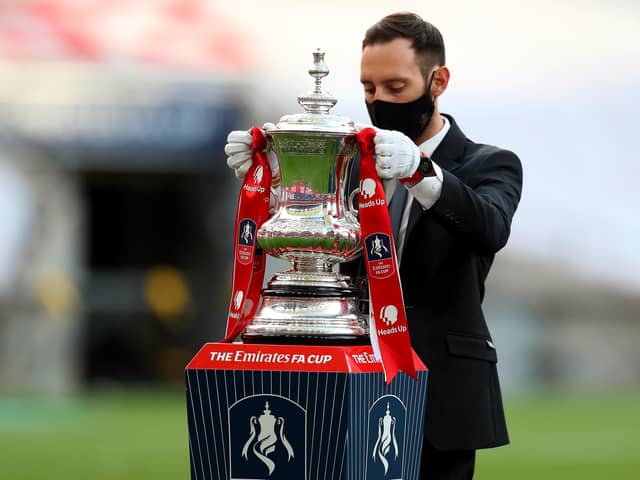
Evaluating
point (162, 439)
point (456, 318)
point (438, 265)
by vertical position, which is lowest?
point (162, 439)

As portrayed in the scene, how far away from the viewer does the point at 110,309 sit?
14344mm

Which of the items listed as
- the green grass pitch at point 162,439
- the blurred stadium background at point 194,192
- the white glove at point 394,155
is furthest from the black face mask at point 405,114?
the blurred stadium background at point 194,192

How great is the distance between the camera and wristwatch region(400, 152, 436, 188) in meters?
2.78

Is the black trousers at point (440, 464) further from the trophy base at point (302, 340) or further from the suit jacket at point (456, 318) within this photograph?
the trophy base at point (302, 340)

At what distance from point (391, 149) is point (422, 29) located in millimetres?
450

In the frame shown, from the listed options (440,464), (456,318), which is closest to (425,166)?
(456,318)

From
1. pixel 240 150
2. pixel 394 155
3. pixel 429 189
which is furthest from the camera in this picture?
pixel 240 150

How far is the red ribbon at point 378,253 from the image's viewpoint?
2.76 meters

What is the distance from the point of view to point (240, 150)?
2.93 m

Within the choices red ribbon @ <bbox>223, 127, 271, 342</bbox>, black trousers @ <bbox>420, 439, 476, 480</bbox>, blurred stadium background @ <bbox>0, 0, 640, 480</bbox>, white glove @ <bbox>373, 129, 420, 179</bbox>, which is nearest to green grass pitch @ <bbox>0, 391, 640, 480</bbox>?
blurred stadium background @ <bbox>0, 0, 640, 480</bbox>

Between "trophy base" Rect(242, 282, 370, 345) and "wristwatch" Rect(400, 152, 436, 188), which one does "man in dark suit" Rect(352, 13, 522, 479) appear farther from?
"trophy base" Rect(242, 282, 370, 345)

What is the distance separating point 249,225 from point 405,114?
1.36 feet

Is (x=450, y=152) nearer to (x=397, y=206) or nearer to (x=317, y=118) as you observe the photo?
(x=397, y=206)

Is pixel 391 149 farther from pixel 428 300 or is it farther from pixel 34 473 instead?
pixel 34 473
